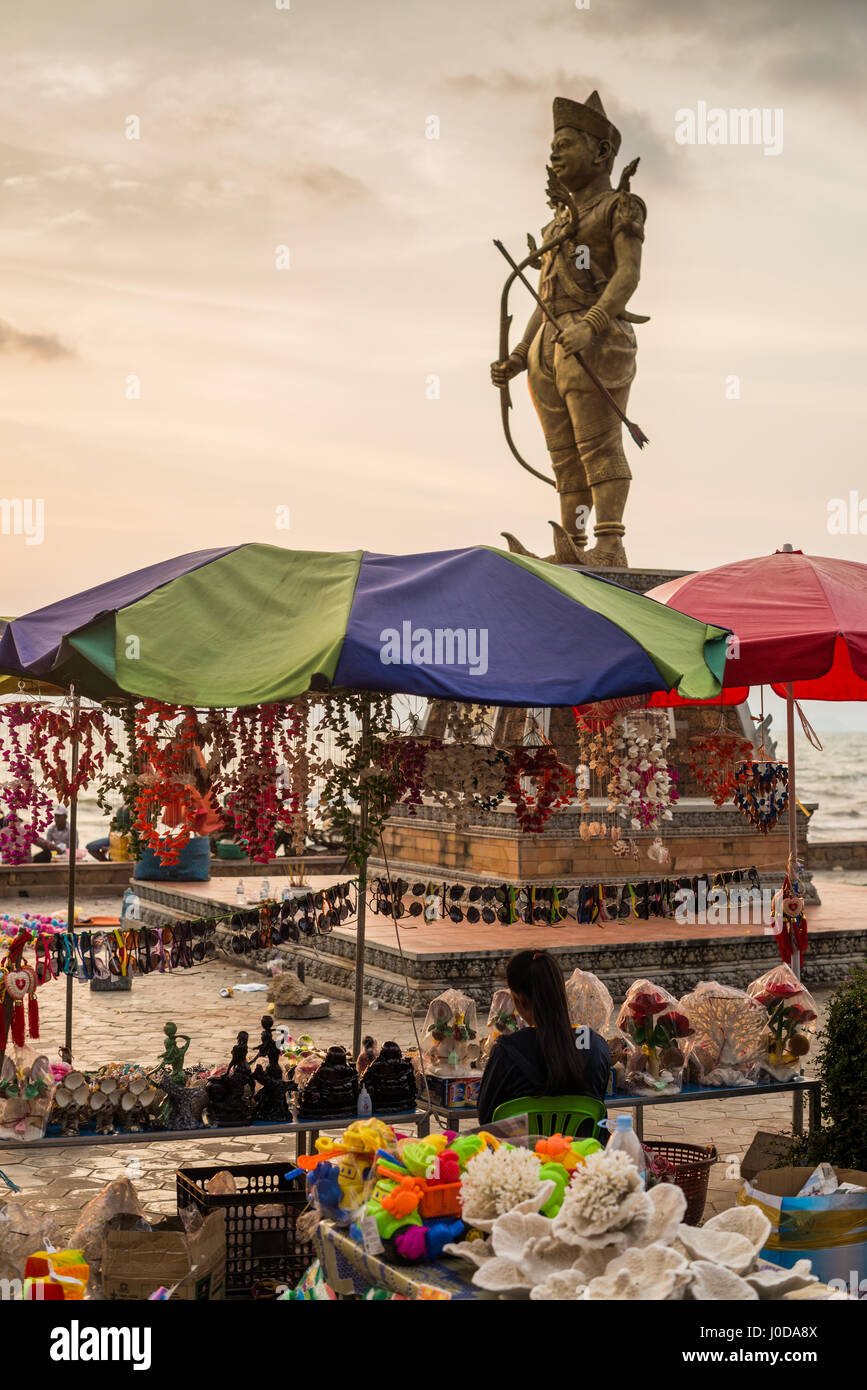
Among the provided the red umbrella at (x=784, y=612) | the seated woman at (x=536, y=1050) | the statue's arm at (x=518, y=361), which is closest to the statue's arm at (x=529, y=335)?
the statue's arm at (x=518, y=361)

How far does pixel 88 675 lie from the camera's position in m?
6.02

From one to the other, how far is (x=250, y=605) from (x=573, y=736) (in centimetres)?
1028

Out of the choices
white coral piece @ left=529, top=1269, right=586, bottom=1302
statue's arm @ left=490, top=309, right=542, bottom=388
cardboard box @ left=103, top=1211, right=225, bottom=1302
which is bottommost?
cardboard box @ left=103, top=1211, right=225, bottom=1302

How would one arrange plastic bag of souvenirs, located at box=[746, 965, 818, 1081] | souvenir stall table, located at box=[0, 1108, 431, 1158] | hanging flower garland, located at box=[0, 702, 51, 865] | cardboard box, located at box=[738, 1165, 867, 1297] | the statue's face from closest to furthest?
cardboard box, located at box=[738, 1165, 867, 1297]
souvenir stall table, located at box=[0, 1108, 431, 1158]
plastic bag of souvenirs, located at box=[746, 965, 818, 1081]
hanging flower garland, located at box=[0, 702, 51, 865]
the statue's face

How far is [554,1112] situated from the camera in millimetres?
4777

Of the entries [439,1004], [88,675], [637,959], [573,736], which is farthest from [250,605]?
[573,736]

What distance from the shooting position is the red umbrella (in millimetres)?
6355

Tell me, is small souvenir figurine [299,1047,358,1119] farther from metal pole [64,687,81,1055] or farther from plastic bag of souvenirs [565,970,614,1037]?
metal pole [64,687,81,1055]

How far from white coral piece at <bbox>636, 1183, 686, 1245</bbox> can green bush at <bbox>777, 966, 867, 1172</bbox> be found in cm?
247

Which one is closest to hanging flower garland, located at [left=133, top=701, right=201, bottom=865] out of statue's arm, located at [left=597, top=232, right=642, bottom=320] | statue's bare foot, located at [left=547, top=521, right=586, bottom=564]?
statue's bare foot, located at [left=547, top=521, right=586, bottom=564]

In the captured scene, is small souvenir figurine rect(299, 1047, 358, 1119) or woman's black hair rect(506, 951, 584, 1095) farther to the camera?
small souvenir figurine rect(299, 1047, 358, 1119)

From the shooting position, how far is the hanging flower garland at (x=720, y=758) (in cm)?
1145

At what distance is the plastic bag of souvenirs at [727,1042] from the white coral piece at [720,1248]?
9.97 ft

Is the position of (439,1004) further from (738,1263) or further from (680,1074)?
(738,1263)
